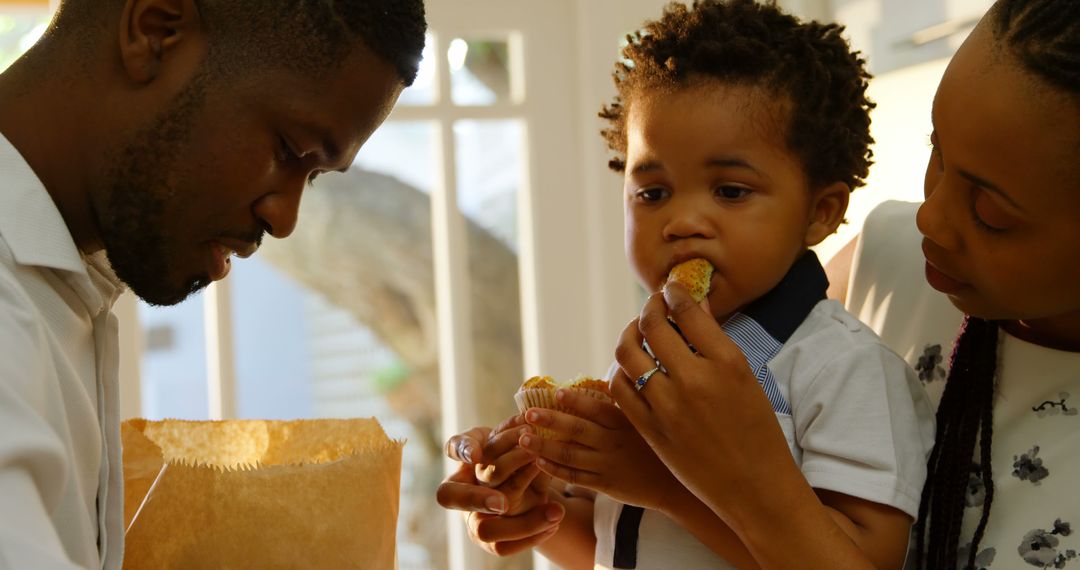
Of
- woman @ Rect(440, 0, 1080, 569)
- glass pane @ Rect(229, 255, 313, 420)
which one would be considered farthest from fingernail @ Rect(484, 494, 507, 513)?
glass pane @ Rect(229, 255, 313, 420)

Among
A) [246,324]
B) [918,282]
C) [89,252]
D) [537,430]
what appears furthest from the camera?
[246,324]

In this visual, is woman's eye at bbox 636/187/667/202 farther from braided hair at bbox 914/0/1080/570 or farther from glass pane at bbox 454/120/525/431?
glass pane at bbox 454/120/525/431

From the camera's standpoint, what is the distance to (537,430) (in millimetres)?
1323

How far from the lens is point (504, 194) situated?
9.77 ft

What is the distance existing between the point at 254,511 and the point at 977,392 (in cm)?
85

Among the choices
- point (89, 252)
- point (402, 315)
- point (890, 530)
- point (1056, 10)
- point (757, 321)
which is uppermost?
point (1056, 10)

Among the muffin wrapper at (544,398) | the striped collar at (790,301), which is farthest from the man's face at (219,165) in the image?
the striped collar at (790,301)

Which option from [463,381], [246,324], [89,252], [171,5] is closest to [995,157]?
[171,5]

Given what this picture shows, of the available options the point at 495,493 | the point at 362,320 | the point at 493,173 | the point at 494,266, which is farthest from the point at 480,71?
the point at 495,493

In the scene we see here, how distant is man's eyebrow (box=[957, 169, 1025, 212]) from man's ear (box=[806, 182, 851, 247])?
333 millimetres

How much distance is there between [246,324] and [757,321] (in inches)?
88.2

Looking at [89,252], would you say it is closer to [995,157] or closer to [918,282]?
[995,157]

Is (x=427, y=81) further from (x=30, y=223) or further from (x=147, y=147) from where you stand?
(x=30, y=223)

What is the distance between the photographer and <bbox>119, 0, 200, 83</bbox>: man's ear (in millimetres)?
1064
